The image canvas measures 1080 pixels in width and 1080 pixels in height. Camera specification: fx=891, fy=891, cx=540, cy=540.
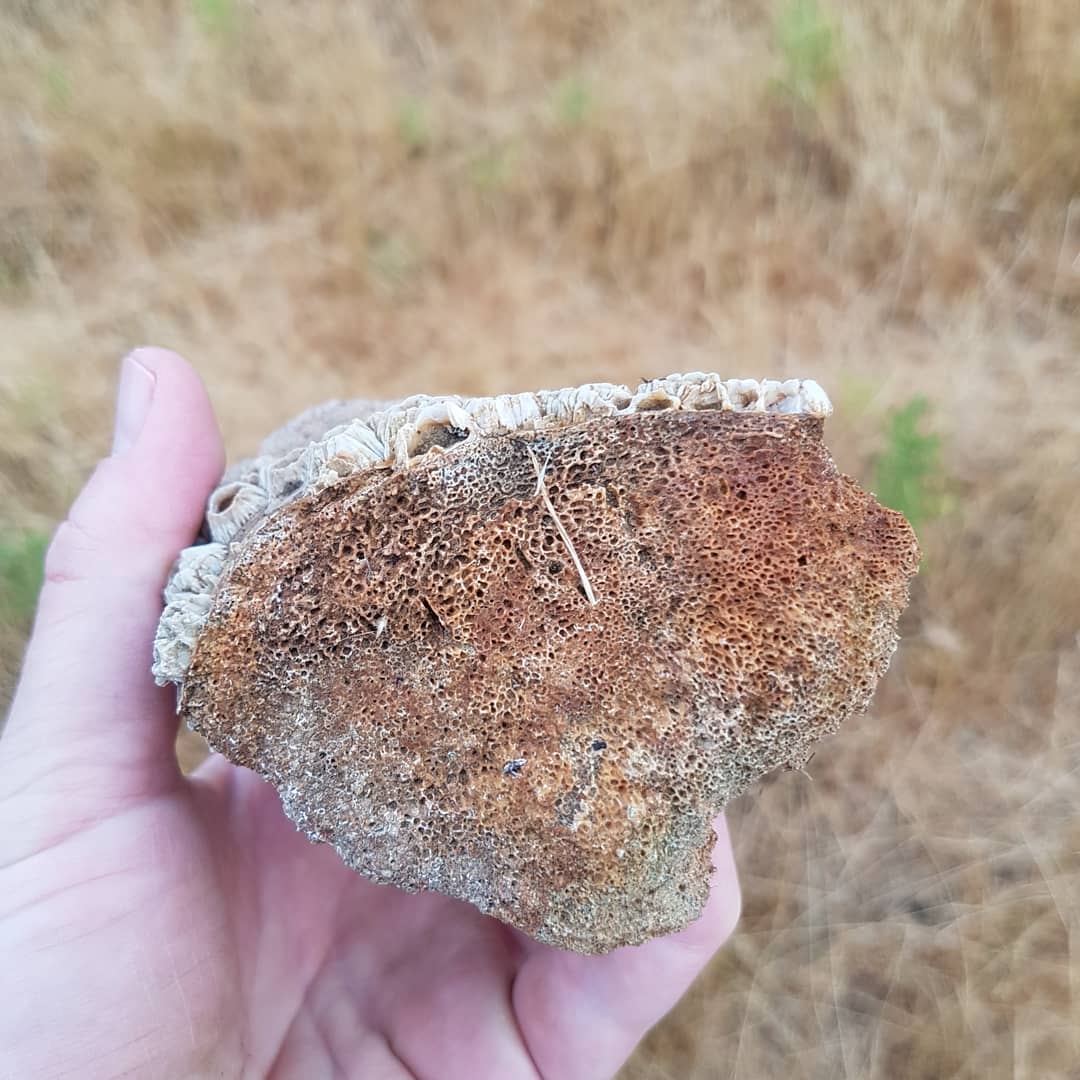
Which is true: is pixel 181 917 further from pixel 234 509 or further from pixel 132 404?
pixel 132 404

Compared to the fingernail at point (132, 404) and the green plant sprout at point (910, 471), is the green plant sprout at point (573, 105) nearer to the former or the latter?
the green plant sprout at point (910, 471)

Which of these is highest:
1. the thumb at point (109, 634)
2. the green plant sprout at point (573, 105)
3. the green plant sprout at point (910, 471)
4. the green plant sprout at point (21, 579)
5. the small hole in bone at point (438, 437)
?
the small hole in bone at point (438, 437)

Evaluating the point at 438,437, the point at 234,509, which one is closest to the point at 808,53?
the point at 438,437

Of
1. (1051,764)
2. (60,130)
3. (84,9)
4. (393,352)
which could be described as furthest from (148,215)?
(1051,764)

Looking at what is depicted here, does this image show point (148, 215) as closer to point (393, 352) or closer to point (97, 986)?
point (393, 352)

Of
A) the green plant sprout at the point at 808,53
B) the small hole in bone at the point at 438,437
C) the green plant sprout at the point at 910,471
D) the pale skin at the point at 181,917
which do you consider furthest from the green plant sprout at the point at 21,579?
the green plant sprout at the point at 808,53

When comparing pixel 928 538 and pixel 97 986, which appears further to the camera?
pixel 928 538

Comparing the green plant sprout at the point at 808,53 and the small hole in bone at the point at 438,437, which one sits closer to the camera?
the small hole in bone at the point at 438,437
